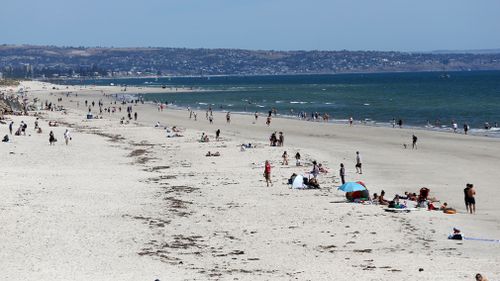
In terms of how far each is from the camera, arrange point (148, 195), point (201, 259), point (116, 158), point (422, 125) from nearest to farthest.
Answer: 1. point (201, 259)
2. point (148, 195)
3. point (116, 158)
4. point (422, 125)

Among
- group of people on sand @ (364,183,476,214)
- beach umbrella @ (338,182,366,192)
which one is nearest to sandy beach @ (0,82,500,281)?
group of people on sand @ (364,183,476,214)

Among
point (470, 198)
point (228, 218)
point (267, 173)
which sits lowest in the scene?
point (228, 218)

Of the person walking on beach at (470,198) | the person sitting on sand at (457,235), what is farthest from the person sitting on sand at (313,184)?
the person sitting on sand at (457,235)

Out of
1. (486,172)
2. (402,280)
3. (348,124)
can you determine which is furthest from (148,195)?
(348,124)

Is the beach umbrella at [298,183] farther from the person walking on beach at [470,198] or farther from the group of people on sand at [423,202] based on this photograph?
the person walking on beach at [470,198]

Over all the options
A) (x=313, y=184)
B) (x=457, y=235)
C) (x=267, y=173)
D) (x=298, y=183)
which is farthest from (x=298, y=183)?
(x=457, y=235)

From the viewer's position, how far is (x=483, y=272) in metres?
14.0

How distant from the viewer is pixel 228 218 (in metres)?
19.7

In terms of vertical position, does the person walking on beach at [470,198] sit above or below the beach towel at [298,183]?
above

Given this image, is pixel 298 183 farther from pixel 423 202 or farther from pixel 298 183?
pixel 423 202

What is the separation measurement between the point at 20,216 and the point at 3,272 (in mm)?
4694

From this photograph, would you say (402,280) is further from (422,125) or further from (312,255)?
(422,125)

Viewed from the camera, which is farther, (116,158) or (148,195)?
(116,158)

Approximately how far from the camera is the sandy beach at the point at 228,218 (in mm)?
14625
